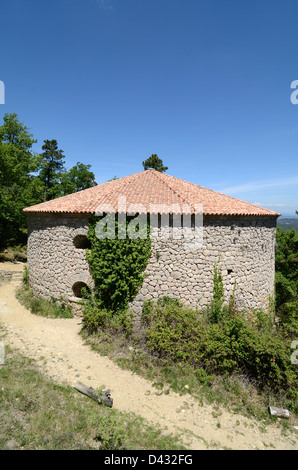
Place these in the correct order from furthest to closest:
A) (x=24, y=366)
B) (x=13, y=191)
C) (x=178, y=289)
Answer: (x=13, y=191), (x=178, y=289), (x=24, y=366)

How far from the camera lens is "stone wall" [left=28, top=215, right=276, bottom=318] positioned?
9.29 m

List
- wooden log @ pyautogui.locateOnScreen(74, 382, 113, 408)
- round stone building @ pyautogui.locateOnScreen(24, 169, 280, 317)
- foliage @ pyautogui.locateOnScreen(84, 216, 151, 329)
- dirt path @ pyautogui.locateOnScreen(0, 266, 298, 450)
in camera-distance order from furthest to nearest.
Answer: round stone building @ pyautogui.locateOnScreen(24, 169, 280, 317) < foliage @ pyautogui.locateOnScreen(84, 216, 151, 329) < wooden log @ pyautogui.locateOnScreen(74, 382, 113, 408) < dirt path @ pyautogui.locateOnScreen(0, 266, 298, 450)

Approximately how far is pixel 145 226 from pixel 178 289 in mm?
2921

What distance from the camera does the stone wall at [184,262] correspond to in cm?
929

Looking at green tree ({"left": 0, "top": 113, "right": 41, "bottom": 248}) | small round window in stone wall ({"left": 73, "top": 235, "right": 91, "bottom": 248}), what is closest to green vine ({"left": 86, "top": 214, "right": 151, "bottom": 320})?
small round window in stone wall ({"left": 73, "top": 235, "right": 91, "bottom": 248})

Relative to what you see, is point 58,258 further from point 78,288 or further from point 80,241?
point 78,288

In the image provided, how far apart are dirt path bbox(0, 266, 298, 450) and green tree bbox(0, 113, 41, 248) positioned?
13332mm

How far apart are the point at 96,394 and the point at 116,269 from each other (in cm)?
418

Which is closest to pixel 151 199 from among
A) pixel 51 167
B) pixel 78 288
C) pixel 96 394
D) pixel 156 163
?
pixel 78 288

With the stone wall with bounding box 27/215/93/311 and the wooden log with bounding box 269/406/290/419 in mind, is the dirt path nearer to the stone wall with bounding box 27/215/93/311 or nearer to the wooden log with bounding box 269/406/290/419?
the wooden log with bounding box 269/406/290/419

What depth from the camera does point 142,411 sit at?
578 cm

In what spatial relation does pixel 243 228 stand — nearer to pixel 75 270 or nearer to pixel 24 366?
pixel 75 270

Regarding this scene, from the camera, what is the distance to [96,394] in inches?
233
